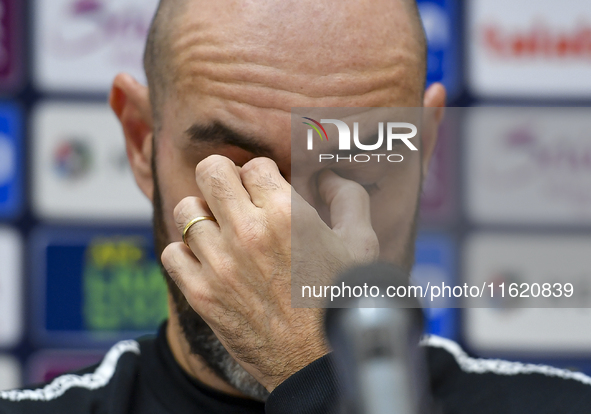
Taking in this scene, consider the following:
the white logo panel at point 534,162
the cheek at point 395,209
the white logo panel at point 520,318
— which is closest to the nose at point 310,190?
the cheek at point 395,209

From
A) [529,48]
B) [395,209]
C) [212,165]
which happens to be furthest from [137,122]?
[529,48]

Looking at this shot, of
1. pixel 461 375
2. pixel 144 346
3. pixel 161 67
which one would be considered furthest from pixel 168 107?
pixel 461 375

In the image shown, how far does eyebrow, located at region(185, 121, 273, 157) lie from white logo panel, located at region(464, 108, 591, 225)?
1.29 m

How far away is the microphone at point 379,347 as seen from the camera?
15.8 inches

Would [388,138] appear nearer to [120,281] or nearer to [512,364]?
[512,364]

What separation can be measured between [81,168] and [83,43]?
444mm

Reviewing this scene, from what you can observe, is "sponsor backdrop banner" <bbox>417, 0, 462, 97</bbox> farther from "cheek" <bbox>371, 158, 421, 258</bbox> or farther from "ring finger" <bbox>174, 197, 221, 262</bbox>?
"ring finger" <bbox>174, 197, 221, 262</bbox>

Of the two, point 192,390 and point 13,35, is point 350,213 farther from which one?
point 13,35

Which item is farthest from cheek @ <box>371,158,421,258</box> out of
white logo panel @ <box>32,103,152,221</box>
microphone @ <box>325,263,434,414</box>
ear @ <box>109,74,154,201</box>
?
white logo panel @ <box>32,103,152,221</box>

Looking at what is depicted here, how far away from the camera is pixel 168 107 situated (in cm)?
107

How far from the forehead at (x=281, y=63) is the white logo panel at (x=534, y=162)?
1.14 meters

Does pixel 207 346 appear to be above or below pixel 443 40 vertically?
below

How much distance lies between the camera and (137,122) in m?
1.22

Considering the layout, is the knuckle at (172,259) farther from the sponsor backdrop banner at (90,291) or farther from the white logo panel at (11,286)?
the white logo panel at (11,286)
